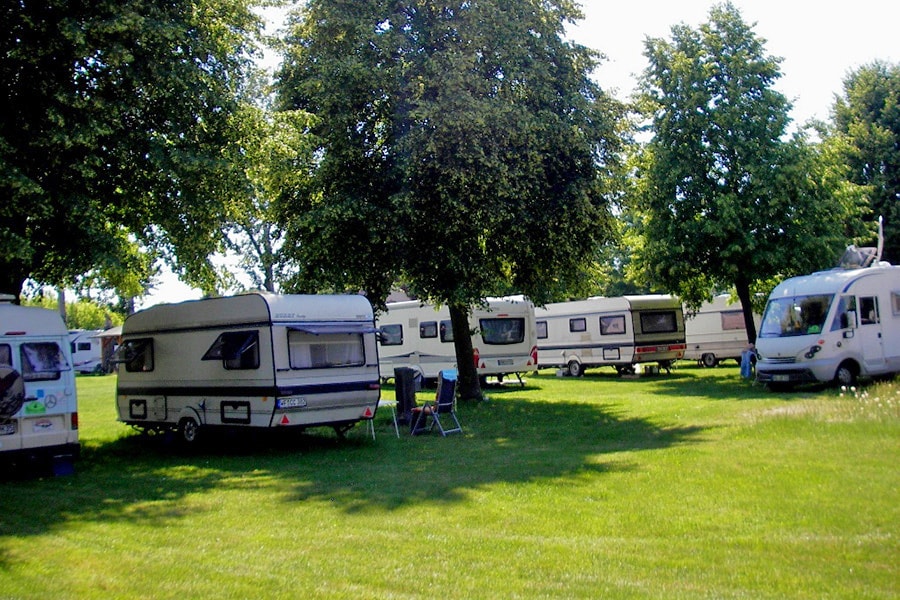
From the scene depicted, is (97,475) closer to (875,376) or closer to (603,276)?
(603,276)

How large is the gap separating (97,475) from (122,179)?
5.32 meters

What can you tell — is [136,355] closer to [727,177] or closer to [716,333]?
[727,177]

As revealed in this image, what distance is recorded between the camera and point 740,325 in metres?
33.5

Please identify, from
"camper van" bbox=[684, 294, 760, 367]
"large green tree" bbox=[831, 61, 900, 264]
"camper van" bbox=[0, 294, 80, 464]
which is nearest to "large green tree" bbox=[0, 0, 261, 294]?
"camper van" bbox=[0, 294, 80, 464]

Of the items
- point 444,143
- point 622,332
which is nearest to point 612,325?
point 622,332

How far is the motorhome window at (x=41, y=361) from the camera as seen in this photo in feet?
38.2

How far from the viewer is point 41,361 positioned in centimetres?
1184

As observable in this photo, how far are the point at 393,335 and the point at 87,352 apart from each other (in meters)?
32.4

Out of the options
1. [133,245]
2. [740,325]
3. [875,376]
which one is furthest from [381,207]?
[740,325]

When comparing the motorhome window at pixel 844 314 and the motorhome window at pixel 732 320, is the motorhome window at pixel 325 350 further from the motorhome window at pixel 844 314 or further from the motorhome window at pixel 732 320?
the motorhome window at pixel 732 320

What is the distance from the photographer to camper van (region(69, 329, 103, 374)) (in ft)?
175

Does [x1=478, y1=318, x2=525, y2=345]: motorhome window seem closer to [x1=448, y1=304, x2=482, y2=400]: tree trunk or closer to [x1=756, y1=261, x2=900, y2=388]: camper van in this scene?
[x1=448, y1=304, x2=482, y2=400]: tree trunk

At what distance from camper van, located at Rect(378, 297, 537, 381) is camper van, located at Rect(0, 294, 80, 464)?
1465 centimetres

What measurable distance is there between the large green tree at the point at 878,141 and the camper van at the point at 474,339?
16691 millimetres
